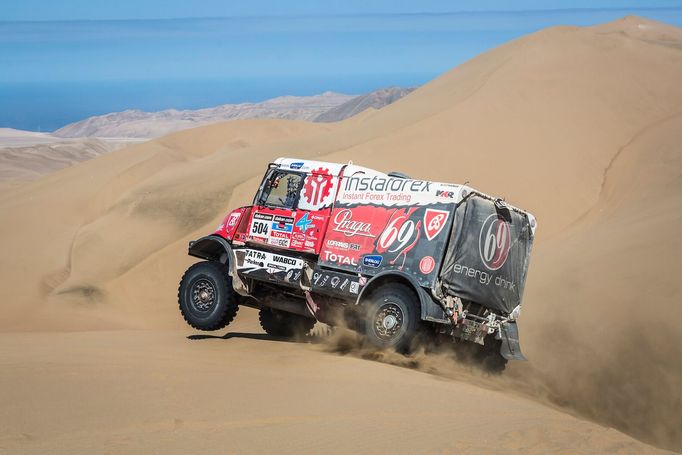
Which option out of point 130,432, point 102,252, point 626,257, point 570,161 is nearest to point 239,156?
point 102,252

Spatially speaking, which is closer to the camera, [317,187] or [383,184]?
[383,184]

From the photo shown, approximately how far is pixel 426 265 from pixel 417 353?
3.58 feet

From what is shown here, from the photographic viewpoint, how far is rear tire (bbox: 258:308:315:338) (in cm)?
1360

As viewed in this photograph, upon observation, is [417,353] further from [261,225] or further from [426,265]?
[261,225]

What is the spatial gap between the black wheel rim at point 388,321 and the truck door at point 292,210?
1.30m

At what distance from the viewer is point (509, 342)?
11547 mm

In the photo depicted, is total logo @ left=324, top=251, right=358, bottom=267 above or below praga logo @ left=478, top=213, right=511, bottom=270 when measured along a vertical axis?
below

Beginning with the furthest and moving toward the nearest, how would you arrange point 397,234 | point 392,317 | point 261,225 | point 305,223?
point 261,225
point 305,223
point 397,234
point 392,317

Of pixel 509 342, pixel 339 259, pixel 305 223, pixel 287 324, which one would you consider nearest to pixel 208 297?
pixel 287 324

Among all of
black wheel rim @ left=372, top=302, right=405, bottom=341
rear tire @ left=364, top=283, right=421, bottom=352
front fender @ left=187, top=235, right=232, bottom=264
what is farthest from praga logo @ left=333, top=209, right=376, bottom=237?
front fender @ left=187, top=235, right=232, bottom=264

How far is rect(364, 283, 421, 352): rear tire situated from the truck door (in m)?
1.19

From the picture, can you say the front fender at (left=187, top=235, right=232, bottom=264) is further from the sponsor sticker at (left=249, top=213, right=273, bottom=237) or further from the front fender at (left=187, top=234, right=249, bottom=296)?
the sponsor sticker at (left=249, top=213, right=273, bottom=237)

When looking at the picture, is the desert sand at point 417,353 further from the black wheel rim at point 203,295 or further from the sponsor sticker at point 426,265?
the sponsor sticker at point 426,265

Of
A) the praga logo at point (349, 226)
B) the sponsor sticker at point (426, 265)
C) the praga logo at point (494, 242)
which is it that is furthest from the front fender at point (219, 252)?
the praga logo at point (494, 242)
